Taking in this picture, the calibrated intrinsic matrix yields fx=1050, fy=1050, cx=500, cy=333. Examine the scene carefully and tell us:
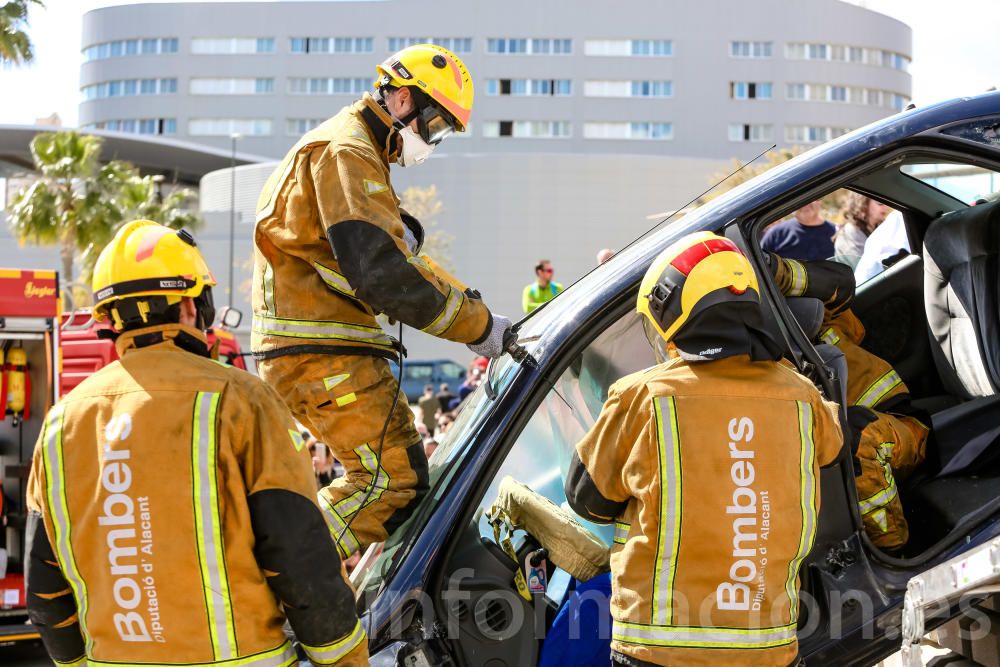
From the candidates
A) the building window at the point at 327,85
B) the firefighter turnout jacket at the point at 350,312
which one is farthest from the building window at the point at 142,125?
the firefighter turnout jacket at the point at 350,312

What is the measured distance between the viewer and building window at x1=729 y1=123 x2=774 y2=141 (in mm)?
61812

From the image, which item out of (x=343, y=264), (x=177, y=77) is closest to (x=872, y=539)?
(x=343, y=264)

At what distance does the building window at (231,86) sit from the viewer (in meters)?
62.8

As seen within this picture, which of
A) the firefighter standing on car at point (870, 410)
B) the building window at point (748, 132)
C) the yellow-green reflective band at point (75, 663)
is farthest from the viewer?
the building window at point (748, 132)

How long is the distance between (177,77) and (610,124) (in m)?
26.6

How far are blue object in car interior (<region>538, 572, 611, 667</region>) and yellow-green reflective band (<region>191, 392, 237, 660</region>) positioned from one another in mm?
999

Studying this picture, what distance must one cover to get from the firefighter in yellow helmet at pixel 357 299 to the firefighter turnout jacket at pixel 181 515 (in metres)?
0.77

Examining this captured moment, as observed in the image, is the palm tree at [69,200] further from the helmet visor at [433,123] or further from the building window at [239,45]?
the building window at [239,45]

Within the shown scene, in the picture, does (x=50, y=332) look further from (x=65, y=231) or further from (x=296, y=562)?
(x=65, y=231)

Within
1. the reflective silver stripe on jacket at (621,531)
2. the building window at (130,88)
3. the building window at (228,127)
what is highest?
the building window at (130,88)

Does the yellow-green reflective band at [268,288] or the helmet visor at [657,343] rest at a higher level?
the yellow-green reflective band at [268,288]

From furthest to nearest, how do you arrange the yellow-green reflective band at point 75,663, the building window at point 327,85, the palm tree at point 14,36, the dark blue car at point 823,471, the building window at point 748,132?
the building window at point 748,132 < the building window at point 327,85 < the palm tree at point 14,36 < the dark blue car at point 823,471 < the yellow-green reflective band at point 75,663

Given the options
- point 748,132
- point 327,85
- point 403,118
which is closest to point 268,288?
point 403,118

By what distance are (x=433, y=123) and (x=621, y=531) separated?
4.75ft
